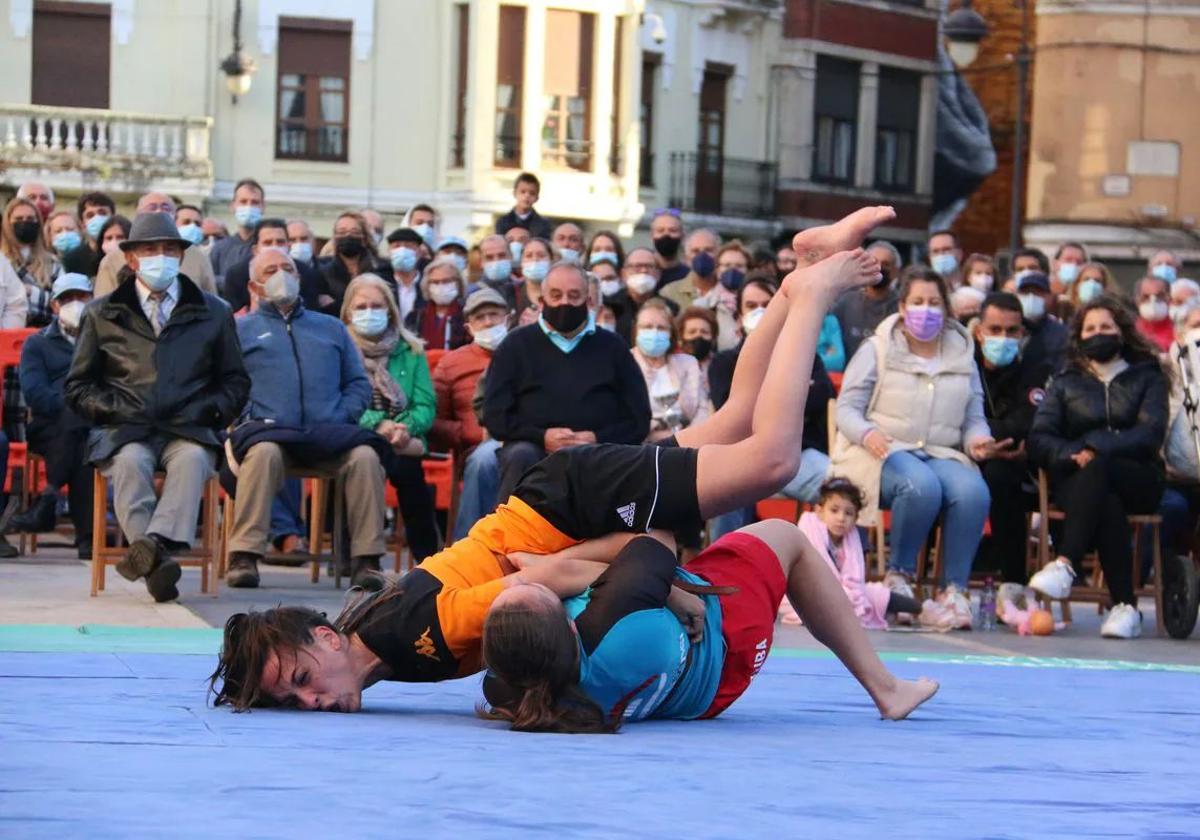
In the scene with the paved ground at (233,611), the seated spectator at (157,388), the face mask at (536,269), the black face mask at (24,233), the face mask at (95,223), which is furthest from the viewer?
the face mask at (536,269)

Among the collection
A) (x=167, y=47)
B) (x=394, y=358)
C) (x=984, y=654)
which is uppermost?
(x=167, y=47)

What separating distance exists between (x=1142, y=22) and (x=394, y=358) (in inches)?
1059

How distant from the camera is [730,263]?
60.1ft

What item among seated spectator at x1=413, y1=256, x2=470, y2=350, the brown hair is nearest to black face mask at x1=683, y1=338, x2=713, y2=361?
seated spectator at x1=413, y1=256, x2=470, y2=350

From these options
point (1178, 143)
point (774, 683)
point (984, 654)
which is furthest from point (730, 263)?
point (1178, 143)

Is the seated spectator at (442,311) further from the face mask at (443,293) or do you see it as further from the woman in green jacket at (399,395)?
the woman in green jacket at (399,395)

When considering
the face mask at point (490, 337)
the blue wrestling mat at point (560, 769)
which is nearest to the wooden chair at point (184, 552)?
the face mask at point (490, 337)

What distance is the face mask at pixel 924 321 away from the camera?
13281mm

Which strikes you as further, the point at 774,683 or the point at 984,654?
the point at 984,654

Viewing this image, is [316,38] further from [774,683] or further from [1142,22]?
[774,683]

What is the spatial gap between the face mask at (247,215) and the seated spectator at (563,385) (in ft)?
18.0

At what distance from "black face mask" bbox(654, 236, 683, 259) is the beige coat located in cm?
637

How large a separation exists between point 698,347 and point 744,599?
8124mm

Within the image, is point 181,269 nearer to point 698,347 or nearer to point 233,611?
point 698,347
